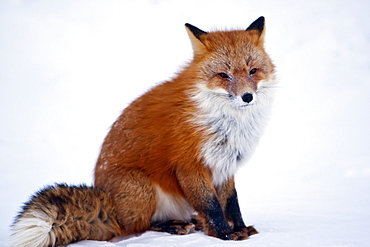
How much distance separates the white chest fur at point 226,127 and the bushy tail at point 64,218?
1003 millimetres

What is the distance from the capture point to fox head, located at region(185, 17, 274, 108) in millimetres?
3479

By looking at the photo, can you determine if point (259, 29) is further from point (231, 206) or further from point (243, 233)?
point (243, 233)

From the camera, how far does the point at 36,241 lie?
3014mm

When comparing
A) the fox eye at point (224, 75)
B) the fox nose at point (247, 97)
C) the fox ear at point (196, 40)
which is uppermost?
the fox ear at point (196, 40)

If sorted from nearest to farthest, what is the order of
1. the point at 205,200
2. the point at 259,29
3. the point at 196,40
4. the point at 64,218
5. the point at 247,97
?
the point at 64,218 → the point at 247,97 → the point at 205,200 → the point at 196,40 → the point at 259,29

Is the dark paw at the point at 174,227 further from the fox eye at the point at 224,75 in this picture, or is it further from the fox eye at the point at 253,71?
the fox eye at the point at 253,71

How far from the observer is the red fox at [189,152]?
3.47 metres

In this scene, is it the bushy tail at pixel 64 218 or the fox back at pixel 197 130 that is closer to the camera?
the bushy tail at pixel 64 218

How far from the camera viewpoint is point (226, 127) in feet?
11.9

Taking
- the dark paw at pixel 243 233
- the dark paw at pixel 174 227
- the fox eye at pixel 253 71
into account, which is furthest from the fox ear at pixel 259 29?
the dark paw at pixel 174 227

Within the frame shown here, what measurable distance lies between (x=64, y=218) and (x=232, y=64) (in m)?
1.93

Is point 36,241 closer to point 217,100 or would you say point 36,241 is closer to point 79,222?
point 79,222


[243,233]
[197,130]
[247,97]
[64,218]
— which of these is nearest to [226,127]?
[197,130]

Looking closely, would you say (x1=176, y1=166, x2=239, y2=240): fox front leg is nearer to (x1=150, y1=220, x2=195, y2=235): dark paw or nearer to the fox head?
(x1=150, y1=220, x2=195, y2=235): dark paw
